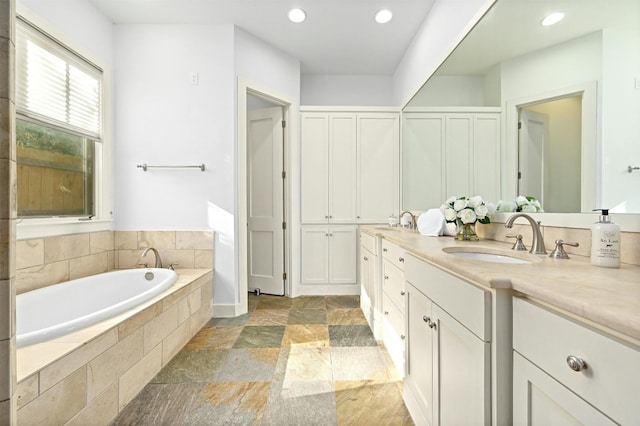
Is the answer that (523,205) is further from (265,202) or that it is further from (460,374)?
(265,202)

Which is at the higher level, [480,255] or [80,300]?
[480,255]

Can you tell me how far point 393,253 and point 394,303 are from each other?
0.33m

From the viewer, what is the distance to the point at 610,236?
92cm

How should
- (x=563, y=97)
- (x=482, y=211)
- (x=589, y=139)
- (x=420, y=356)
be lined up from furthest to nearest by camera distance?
1. (x=482, y=211)
2. (x=420, y=356)
3. (x=563, y=97)
4. (x=589, y=139)

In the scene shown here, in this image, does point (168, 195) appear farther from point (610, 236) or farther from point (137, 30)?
point (610, 236)

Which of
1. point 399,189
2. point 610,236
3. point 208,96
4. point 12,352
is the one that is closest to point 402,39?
point 399,189

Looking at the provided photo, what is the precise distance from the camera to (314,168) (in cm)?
347

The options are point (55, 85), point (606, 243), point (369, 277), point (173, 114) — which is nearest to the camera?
point (606, 243)

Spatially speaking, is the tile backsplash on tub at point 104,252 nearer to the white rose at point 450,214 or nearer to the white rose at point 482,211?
the white rose at point 450,214

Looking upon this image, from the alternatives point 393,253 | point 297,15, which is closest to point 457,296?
point 393,253

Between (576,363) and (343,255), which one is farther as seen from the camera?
(343,255)

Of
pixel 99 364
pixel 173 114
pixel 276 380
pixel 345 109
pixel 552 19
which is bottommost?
pixel 276 380

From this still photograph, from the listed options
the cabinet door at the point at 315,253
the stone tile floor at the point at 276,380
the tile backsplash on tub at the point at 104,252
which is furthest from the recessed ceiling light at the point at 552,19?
the tile backsplash on tub at the point at 104,252

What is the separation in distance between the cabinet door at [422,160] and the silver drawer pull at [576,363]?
1.95m
